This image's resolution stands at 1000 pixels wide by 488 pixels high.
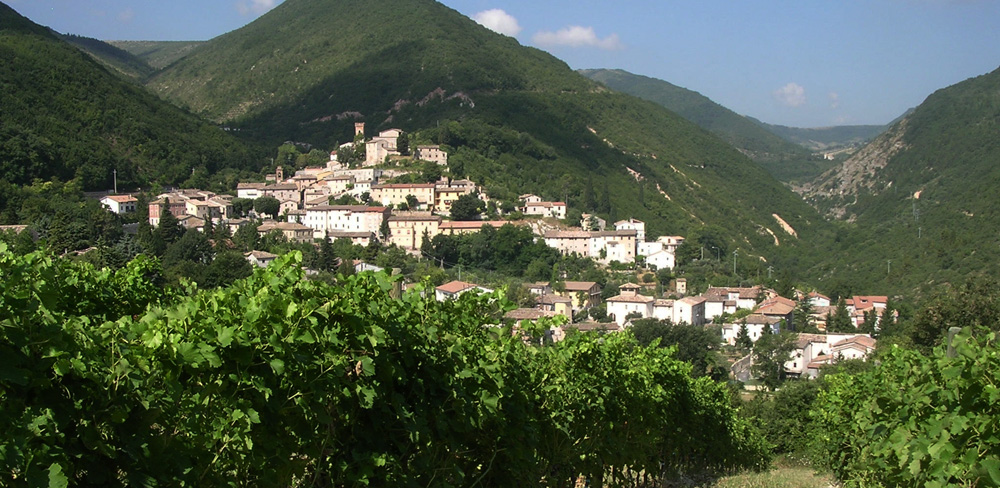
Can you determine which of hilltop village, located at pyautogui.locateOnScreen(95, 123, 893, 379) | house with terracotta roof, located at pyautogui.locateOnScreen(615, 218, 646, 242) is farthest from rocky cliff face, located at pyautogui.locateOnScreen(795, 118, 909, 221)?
hilltop village, located at pyautogui.locateOnScreen(95, 123, 893, 379)

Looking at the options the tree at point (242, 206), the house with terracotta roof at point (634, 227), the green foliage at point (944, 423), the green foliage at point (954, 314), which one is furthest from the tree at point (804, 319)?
the green foliage at point (944, 423)

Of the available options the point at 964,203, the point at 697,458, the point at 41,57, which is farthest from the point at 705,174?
the point at 697,458

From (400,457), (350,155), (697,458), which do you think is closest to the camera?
(400,457)

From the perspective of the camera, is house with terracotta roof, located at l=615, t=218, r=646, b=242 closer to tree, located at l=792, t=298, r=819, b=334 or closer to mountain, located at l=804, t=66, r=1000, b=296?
tree, located at l=792, t=298, r=819, b=334

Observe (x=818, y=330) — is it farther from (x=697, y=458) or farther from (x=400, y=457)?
(x=400, y=457)

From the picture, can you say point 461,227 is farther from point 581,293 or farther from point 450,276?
point 581,293

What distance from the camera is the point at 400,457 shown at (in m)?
4.89

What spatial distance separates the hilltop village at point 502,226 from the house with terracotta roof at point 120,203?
0.24 feet

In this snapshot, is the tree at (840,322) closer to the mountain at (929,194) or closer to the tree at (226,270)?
the mountain at (929,194)

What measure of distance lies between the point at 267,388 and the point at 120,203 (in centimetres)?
5990

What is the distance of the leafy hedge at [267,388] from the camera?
3.20 m

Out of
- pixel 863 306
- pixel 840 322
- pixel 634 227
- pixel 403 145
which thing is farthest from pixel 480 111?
pixel 840 322

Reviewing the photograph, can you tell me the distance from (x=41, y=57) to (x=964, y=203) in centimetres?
8625

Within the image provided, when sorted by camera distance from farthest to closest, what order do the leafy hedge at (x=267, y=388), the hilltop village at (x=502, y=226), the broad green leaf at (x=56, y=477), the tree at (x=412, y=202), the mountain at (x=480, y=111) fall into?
1. the mountain at (x=480, y=111)
2. the tree at (x=412, y=202)
3. the hilltop village at (x=502, y=226)
4. the leafy hedge at (x=267, y=388)
5. the broad green leaf at (x=56, y=477)
